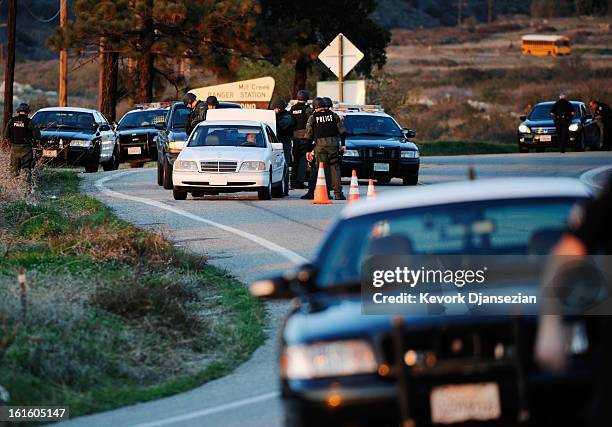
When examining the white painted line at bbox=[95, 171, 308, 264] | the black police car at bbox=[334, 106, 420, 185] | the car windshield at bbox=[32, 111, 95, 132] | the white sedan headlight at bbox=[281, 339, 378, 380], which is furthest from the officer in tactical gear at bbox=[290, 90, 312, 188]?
the white sedan headlight at bbox=[281, 339, 378, 380]

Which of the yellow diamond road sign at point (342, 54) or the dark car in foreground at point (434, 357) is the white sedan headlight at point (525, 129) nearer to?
the yellow diamond road sign at point (342, 54)

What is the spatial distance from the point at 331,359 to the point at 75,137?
30754mm

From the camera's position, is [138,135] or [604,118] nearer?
[138,135]

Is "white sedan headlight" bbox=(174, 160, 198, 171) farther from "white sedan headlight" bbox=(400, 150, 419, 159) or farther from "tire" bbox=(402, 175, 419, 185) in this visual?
"tire" bbox=(402, 175, 419, 185)

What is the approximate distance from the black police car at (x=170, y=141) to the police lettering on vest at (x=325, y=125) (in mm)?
4385

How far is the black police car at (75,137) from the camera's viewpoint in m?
37.2

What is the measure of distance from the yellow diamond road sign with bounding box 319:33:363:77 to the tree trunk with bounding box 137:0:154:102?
620 inches

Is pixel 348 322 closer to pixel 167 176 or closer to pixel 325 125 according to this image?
pixel 325 125

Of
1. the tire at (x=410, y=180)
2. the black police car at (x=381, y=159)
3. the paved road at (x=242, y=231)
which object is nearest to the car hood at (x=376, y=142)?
Result: the black police car at (x=381, y=159)

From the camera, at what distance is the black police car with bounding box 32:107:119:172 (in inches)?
1467

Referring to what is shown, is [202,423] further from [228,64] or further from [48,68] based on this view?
[48,68]

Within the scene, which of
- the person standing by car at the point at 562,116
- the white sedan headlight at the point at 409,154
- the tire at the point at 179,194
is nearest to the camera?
the tire at the point at 179,194

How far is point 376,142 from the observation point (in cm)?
3084

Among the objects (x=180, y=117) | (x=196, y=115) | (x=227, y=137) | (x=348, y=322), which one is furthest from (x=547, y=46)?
(x=348, y=322)
